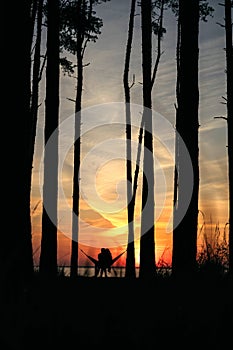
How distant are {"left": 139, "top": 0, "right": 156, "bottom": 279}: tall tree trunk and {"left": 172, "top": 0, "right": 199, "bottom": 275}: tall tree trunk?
16.7ft

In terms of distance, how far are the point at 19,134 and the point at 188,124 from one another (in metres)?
4.34

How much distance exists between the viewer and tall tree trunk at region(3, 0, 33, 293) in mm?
5523

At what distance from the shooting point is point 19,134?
18.7 ft

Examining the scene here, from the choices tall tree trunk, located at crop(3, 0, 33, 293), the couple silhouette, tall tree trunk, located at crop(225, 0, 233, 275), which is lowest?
the couple silhouette

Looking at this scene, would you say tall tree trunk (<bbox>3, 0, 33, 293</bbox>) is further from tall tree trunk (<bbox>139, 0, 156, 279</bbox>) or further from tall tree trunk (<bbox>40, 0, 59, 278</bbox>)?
tall tree trunk (<bbox>139, 0, 156, 279</bbox>)

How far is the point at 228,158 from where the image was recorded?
14695 mm

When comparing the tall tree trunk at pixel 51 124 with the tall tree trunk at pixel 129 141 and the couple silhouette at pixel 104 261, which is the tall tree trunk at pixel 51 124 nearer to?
the couple silhouette at pixel 104 261

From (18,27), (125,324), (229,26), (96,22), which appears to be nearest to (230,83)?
(229,26)

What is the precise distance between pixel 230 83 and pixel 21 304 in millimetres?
12314

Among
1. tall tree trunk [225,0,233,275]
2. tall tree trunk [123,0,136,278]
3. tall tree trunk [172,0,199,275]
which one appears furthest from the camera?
tall tree trunk [123,0,136,278]

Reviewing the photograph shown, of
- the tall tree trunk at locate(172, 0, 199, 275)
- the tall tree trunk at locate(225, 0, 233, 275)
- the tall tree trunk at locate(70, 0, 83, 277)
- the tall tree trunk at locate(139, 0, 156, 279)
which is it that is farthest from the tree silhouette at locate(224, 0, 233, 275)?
the tall tree trunk at locate(70, 0, 83, 277)

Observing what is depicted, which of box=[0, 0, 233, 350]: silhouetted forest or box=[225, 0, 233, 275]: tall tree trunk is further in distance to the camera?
box=[225, 0, 233, 275]: tall tree trunk

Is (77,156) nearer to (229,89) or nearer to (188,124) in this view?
(229,89)

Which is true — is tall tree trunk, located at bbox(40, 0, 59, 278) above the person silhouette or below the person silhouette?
above
